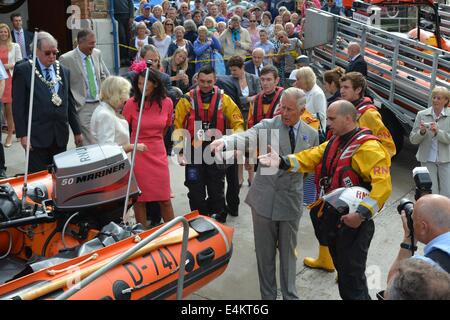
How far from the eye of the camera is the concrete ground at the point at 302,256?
15.3 feet

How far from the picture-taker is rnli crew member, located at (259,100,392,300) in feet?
12.4

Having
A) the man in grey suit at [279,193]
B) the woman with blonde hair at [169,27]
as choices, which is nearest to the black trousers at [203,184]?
the man in grey suit at [279,193]

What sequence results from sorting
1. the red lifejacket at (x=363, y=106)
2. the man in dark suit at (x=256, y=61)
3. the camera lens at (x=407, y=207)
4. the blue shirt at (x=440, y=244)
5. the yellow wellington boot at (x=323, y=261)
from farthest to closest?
the man in dark suit at (x=256, y=61), the red lifejacket at (x=363, y=106), the yellow wellington boot at (x=323, y=261), the camera lens at (x=407, y=207), the blue shirt at (x=440, y=244)

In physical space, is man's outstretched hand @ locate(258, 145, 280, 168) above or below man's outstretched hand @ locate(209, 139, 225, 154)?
below

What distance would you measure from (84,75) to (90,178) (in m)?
2.44

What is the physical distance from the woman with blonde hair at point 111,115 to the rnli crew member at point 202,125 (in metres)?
0.64

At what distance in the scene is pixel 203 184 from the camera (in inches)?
220

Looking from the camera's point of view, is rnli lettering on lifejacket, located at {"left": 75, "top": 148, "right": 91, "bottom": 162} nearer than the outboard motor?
No

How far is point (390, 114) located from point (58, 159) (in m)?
5.57

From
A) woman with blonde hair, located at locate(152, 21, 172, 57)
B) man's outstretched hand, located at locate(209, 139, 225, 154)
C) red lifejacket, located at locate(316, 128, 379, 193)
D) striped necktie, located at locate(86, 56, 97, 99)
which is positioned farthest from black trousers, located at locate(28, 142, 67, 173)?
woman with blonde hair, located at locate(152, 21, 172, 57)

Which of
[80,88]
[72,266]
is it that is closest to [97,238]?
[72,266]

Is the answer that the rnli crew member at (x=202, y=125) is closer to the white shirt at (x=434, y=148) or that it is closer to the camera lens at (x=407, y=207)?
the white shirt at (x=434, y=148)

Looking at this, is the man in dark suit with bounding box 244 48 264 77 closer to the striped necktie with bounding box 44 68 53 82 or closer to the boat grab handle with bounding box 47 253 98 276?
the striped necktie with bounding box 44 68 53 82
